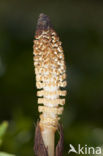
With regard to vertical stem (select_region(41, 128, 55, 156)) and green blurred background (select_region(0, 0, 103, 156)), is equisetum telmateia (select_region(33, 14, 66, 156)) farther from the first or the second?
green blurred background (select_region(0, 0, 103, 156))

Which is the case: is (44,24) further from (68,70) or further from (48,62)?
(68,70)

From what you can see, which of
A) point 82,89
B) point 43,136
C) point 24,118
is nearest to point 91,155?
point 24,118

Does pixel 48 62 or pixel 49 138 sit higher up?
pixel 48 62

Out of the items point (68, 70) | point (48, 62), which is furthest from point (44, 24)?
point (68, 70)

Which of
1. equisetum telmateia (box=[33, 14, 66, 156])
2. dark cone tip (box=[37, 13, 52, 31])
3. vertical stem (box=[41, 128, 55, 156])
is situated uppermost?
dark cone tip (box=[37, 13, 52, 31])

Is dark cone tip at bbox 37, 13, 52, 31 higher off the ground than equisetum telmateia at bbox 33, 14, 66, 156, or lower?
higher

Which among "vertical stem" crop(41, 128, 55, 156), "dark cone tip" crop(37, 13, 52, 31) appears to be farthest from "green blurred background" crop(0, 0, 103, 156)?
"dark cone tip" crop(37, 13, 52, 31)

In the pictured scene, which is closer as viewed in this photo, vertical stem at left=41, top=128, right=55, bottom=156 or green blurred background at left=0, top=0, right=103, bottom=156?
vertical stem at left=41, top=128, right=55, bottom=156

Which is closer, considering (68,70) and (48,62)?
(48,62)

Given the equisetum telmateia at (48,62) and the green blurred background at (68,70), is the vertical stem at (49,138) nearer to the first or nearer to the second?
the equisetum telmateia at (48,62)
